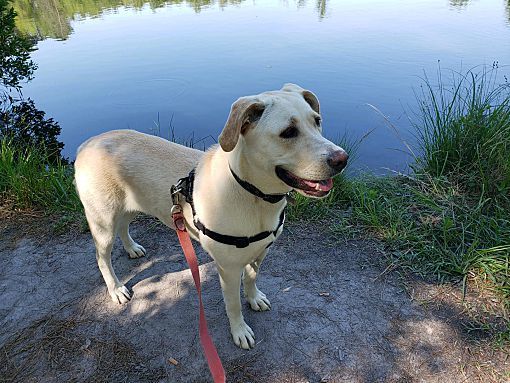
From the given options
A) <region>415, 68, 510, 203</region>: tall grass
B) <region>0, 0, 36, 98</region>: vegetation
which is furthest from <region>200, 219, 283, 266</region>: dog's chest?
<region>0, 0, 36, 98</region>: vegetation

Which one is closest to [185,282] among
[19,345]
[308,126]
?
[19,345]

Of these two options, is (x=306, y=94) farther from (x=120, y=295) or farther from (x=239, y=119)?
(x=120, y=295)

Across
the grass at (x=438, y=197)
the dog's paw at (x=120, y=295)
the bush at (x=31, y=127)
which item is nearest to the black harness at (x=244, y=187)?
the dog's paw at (x=120, y=295)

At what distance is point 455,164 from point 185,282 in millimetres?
3424

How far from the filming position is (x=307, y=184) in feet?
6.72

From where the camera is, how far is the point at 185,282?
344 centimetres

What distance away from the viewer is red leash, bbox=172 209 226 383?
2.24m

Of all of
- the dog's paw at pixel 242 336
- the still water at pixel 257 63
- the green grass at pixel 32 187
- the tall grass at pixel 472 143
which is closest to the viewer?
the dog's paw at pixel 242 336

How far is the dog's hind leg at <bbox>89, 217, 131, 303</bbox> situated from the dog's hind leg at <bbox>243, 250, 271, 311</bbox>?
3.60 feet

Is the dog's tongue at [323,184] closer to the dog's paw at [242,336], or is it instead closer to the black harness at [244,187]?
the black harness at [244,187]

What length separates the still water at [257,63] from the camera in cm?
768

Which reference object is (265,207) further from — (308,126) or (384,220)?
(384,220)

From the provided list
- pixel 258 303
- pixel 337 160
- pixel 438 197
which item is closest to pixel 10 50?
pixel 258 303

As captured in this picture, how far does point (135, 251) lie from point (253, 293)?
1399 mm
